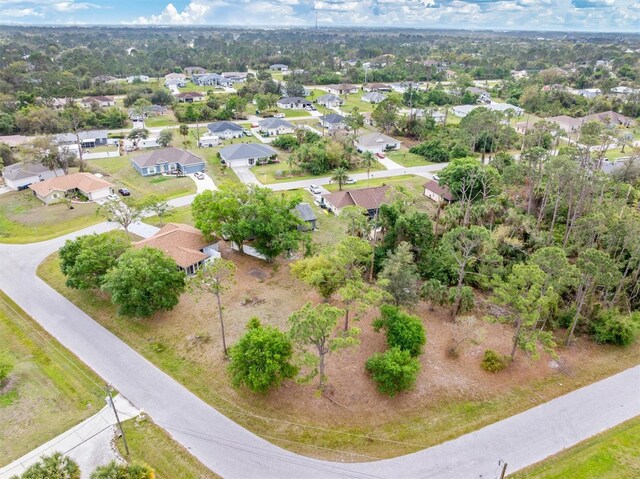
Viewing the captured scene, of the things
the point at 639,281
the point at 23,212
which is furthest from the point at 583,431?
the point at 23,212

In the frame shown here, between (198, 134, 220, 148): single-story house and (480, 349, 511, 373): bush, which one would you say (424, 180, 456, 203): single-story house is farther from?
(198, 134, 220, 148): single-story house

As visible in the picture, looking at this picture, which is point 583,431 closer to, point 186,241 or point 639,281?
point 639,281

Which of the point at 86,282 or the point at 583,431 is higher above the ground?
the point at 86,282

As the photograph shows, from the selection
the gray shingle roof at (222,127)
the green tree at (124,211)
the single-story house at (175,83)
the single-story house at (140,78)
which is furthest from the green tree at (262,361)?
the single-story house at (140,78)

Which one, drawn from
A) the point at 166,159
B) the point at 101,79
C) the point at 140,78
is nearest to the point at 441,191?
the point at 166,159

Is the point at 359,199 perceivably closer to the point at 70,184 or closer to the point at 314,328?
the point at 314,328

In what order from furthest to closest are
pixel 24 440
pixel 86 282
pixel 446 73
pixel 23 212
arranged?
pixel 446 73, pixel 23 212, pixel 86 282, pixel 24 440
